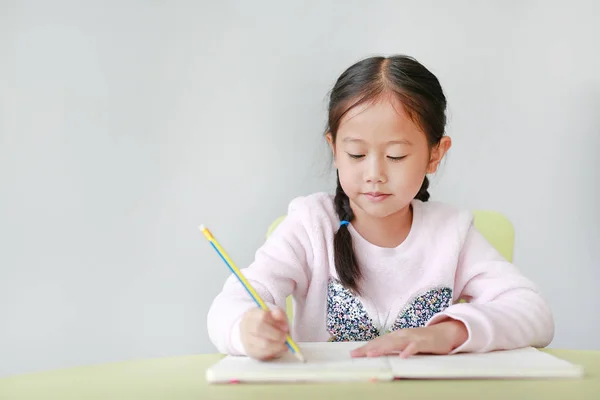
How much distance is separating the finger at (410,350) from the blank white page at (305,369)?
1.4 inches

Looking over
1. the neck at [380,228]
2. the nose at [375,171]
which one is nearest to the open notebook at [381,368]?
the nose at [375,171]

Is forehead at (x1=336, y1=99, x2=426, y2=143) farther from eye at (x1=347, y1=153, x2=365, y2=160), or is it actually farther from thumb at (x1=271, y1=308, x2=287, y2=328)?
thumb at (x1=271, y1=308, x2=287, y2=328)

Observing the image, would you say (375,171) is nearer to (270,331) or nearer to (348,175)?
(348,175)

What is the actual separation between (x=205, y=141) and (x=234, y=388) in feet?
3.68

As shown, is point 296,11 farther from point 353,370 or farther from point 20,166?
point 353,370

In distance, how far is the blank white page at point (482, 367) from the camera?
75 cm

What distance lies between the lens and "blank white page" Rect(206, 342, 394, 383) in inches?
29.3

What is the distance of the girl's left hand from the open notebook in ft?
0.05

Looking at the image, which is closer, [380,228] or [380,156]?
[380,156]

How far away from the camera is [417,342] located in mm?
902

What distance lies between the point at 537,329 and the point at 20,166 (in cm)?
124

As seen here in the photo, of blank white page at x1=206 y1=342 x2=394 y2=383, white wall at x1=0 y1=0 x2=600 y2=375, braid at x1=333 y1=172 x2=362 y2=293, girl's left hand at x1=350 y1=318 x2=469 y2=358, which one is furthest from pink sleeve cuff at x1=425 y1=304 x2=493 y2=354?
white wall at x1=0 y1=0 x2=600 y2=375

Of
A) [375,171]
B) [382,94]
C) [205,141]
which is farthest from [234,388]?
[205,141]

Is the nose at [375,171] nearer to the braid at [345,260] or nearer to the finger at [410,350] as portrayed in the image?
the braid at [345,260]
